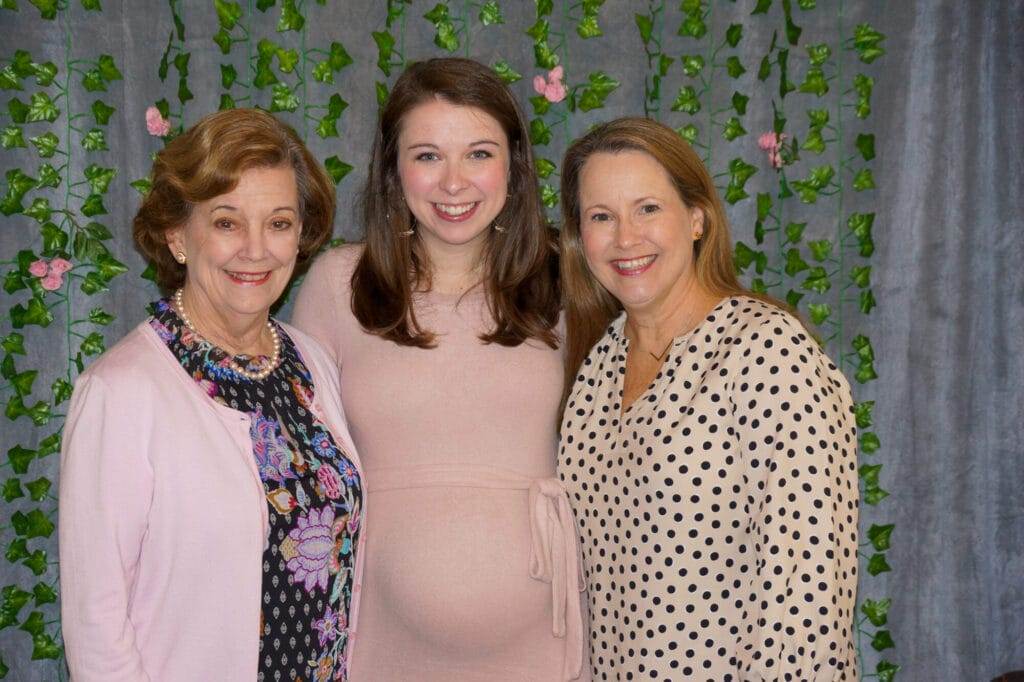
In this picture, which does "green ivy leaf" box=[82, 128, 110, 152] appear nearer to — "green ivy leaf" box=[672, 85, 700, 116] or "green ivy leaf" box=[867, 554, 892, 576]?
"green ivy leaf" box=[672, 85, 700, 116]

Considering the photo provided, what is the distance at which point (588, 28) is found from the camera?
2682 millimetres

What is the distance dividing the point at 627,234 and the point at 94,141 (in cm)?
152

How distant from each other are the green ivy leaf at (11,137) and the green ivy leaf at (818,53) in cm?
213

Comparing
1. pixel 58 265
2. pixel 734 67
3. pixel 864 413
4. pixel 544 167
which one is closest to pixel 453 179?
pixel 544 167

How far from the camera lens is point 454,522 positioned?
1990 millimetres

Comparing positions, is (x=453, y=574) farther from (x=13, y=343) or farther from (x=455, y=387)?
(x=13, y=343)

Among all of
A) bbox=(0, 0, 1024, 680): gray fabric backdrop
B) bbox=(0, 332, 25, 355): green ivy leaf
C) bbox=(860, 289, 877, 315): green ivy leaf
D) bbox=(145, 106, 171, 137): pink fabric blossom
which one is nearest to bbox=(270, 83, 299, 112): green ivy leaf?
bbox=(0, 0, 1024, 680): gray fabric backdrop

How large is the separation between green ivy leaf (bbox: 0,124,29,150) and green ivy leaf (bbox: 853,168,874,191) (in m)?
2.24

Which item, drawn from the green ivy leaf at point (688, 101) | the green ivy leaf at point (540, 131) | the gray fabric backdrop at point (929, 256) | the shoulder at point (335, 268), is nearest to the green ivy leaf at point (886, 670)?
the gray fabric backdrop at point (929, 256)

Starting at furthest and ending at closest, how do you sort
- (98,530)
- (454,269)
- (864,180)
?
(864,180) < (454,269) < (98,530)

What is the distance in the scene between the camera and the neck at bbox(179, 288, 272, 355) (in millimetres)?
1790

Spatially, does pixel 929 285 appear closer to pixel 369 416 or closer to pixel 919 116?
pixel 919 116

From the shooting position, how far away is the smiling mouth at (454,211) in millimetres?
2076

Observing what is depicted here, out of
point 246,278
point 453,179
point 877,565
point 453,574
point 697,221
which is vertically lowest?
point 877,565
